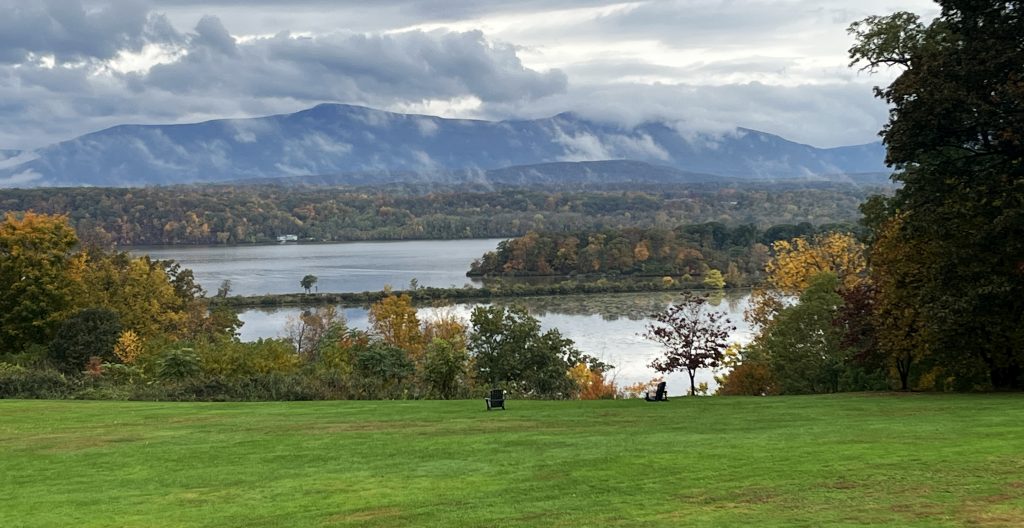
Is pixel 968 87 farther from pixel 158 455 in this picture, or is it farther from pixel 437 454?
pixel 158 455

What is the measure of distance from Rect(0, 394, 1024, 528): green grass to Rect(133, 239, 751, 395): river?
115 ft

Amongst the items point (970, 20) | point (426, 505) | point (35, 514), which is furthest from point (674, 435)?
point (970, 20)

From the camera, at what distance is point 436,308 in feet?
311

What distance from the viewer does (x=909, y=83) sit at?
2384 cm

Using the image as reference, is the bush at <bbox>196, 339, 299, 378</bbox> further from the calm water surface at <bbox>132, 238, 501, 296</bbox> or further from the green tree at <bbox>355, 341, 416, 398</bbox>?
the calm water surface at <bbox>132, 238, 501, 296</bbox>

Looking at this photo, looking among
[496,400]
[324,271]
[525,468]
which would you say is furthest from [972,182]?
[324,271]

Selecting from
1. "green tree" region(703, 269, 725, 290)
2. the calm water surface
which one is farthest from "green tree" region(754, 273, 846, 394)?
the calm water surface

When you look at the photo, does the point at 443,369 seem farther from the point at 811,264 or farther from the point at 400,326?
the point at 400,326

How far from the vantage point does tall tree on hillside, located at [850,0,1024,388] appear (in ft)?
74.2

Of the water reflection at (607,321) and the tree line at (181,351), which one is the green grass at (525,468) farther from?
the water reflection at (607,321)

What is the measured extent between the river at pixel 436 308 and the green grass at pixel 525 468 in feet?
115

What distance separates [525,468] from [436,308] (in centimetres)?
8172

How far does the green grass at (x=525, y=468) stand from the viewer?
10.5 meters

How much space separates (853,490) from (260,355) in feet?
93.7
